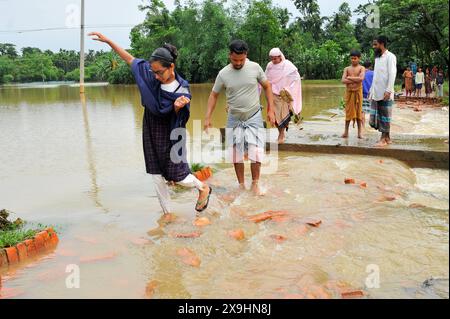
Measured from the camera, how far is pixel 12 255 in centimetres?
363

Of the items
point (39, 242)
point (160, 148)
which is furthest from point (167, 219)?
point (39, 242)

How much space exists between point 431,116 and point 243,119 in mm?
9456

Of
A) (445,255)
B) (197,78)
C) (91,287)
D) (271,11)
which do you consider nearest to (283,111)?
(445,255)

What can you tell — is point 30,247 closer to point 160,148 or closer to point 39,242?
point 39,242

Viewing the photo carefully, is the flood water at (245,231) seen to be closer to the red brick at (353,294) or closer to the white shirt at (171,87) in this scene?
the red brick at (353,294)

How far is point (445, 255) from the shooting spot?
341cm

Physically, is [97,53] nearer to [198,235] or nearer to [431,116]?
[431,116]

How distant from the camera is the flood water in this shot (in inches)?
123

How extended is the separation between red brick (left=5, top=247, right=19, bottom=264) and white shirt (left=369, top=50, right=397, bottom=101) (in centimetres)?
559

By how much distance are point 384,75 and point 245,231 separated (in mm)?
4196

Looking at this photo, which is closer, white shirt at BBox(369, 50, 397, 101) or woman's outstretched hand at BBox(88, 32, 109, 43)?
woman's outstretched hand at BBox(88, 32, 109, 43)

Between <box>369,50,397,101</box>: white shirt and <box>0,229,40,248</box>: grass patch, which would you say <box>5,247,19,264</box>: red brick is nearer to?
<box>0,229,40,248</box>: grass patch

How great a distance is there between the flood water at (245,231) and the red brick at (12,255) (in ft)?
0.43

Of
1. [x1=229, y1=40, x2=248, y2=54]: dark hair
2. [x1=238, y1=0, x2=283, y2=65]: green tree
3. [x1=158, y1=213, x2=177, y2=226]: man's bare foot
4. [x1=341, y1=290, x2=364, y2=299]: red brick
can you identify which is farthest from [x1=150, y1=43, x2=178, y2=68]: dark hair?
[x1=238, y1=0, x2=283, y2=65]: green tree
